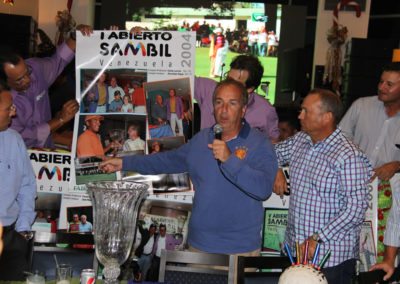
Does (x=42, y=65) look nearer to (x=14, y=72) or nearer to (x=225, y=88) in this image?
(x=14, y=72)

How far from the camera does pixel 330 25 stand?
9.49 m

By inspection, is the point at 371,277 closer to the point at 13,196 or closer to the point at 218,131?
the point at 218,131

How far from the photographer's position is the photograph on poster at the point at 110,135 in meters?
3.54

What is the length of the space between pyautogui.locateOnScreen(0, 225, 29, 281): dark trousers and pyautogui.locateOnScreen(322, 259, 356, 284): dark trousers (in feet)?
4.46

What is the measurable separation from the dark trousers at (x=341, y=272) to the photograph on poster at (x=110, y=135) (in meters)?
1.31

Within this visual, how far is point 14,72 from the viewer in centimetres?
327

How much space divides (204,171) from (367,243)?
1.30 m

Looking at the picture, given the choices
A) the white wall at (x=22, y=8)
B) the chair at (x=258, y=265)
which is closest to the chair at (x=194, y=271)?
the chair at (x=258, y=265)

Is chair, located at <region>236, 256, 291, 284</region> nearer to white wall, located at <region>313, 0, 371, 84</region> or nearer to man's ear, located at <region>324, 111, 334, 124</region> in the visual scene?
man's ear, located at <region>324, 111, 334, 124</region>

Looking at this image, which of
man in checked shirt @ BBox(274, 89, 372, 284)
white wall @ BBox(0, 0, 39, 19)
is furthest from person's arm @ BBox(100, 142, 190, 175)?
white wall @ BBox(0, 0, 39, 19)

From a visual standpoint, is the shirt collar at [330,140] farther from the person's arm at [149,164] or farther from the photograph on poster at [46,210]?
the photograph on poster at [46,210]

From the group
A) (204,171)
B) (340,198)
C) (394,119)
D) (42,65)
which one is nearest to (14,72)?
(42,65)

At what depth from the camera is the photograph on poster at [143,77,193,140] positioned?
3.51m

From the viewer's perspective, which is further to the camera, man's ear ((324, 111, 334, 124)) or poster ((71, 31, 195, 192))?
poster ((71, 31, 195, 192))
